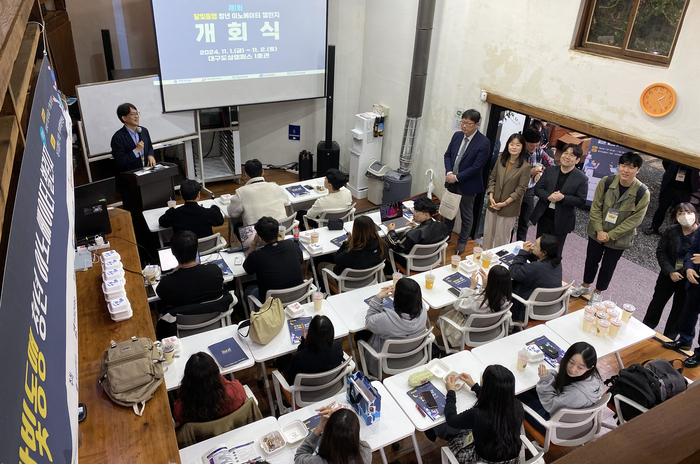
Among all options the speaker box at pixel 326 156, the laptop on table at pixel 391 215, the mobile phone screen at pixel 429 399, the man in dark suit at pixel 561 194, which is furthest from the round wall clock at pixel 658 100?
the speaker box at pixel 326 156

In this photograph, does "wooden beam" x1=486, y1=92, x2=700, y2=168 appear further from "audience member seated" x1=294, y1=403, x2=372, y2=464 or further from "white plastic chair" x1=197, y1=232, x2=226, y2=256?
"audience member seated" x1=294, y1=403, x2=372, y2=464

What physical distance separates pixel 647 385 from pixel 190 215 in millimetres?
4256

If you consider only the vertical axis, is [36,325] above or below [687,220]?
above

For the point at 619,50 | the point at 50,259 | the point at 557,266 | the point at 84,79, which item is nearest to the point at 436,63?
the point at 619,50

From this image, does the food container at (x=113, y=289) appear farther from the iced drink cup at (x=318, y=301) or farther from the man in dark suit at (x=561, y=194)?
the man in dark suit at (x=561, y=194)

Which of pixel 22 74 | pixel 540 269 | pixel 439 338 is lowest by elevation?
pixel 439 338

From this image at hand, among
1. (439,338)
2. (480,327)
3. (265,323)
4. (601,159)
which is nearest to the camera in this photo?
(265,323)

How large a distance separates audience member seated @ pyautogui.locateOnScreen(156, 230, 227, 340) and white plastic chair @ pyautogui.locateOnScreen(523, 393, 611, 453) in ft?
8.37

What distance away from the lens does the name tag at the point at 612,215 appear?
515cm

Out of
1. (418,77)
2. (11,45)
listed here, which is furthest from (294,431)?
(418,77)

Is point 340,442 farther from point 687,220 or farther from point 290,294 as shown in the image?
point 687,220

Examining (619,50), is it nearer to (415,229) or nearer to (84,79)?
(415,229)

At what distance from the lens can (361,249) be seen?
4.63 m

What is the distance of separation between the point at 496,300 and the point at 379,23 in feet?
17.9
